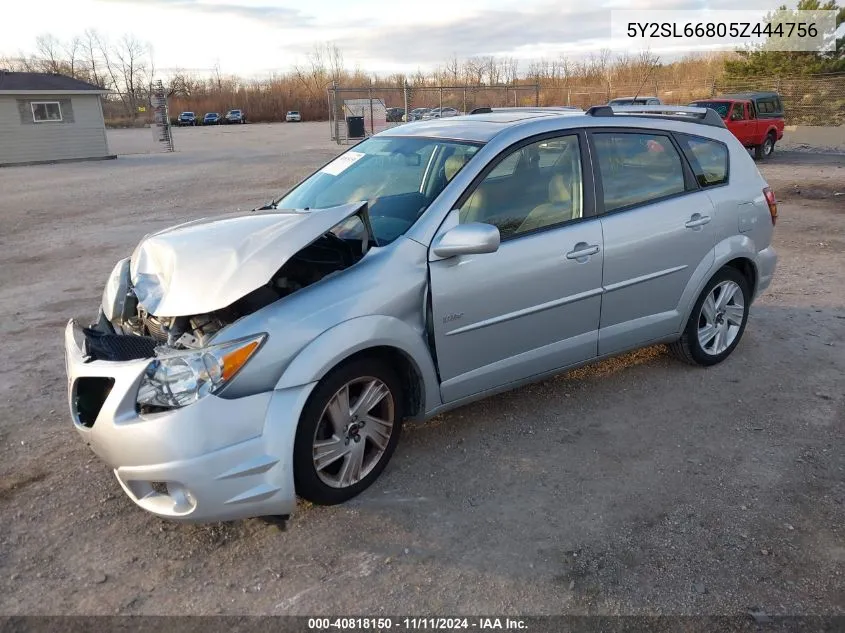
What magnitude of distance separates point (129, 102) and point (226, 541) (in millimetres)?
61102

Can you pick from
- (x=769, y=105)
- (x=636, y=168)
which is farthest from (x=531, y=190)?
(x=769, y=105)

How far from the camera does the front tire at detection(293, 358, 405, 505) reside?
117 inches

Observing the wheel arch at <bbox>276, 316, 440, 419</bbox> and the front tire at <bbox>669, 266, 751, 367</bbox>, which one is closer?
the wheel arch at <bbox>276, 316, 440, 419</bbox>

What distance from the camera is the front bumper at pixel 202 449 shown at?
8.78ft

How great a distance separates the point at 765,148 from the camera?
2036 centimetres

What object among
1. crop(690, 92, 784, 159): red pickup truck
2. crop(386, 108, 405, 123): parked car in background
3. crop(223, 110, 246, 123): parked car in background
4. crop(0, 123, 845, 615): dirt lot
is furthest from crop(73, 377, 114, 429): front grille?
crop(223, 110, 246, 123): parked car in background

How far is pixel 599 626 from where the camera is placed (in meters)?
2.52

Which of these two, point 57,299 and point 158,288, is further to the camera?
point 57,299

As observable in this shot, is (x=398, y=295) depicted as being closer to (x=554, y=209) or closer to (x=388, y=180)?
(x=388, y=180)

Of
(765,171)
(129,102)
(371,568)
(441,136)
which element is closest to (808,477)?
(371,568)

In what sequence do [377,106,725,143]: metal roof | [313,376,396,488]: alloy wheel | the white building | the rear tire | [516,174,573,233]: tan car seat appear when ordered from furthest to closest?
the white building < the rear tire < [377,106,725,143]: metal roof < [516,174,573,233]: tan car seat < [313,376,396,488]: alloy wheel

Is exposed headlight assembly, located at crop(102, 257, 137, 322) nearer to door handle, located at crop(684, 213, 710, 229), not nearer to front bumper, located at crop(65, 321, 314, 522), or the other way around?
front bumper, located at crop(65, 321, 314, 522)

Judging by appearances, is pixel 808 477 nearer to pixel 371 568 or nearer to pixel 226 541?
pixel 371 568

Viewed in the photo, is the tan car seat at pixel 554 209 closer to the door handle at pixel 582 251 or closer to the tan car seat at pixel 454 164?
the door handle at pixel 582 251
